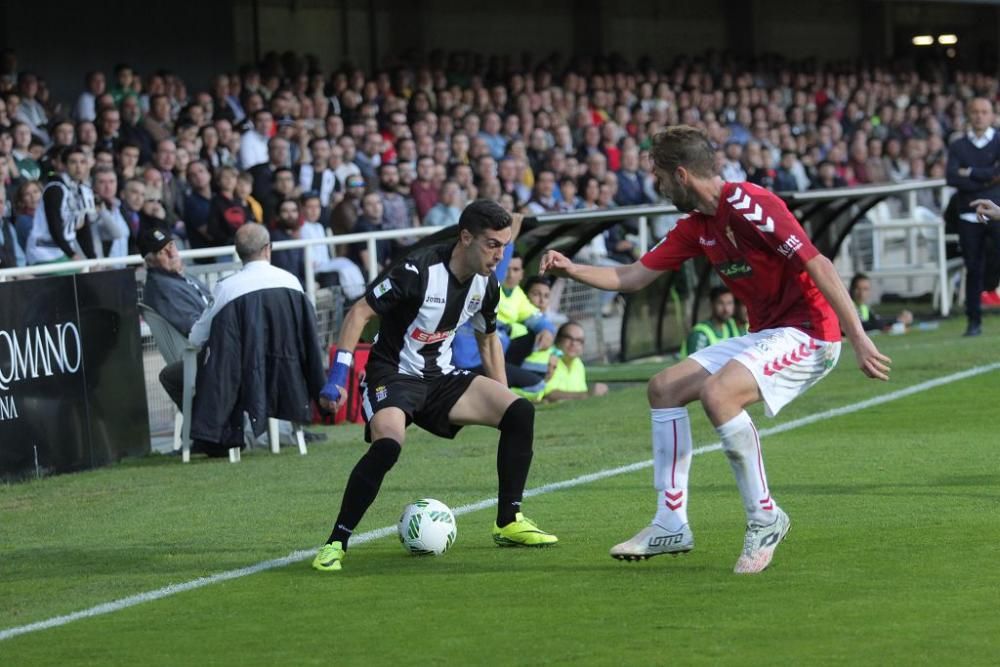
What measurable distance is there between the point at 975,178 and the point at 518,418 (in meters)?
11.3

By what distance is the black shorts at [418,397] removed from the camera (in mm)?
8062

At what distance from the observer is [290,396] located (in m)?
12.1

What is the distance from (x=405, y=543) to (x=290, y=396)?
4070 mm

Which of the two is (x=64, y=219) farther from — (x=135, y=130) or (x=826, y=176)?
(x=826, y=176)

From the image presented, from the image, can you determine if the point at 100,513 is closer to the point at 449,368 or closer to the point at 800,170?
the point at 449,368

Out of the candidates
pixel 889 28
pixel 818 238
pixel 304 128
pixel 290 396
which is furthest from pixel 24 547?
pixel 889 28

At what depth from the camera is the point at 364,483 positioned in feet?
25.4

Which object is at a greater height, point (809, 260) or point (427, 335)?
point (809, 260)

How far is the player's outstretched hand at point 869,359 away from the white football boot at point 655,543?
102 cm

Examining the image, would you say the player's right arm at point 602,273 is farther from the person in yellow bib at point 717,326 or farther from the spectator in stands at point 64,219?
the person in yellow bib at point 717,326

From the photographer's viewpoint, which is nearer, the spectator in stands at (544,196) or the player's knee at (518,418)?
the player's knee at (518,418)

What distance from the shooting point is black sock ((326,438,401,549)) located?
7.75 m

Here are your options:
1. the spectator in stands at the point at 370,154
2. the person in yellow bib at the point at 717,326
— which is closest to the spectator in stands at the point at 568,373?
the person in yellow bib at the point at 717,326

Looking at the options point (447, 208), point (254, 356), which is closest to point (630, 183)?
point (447, 208)
